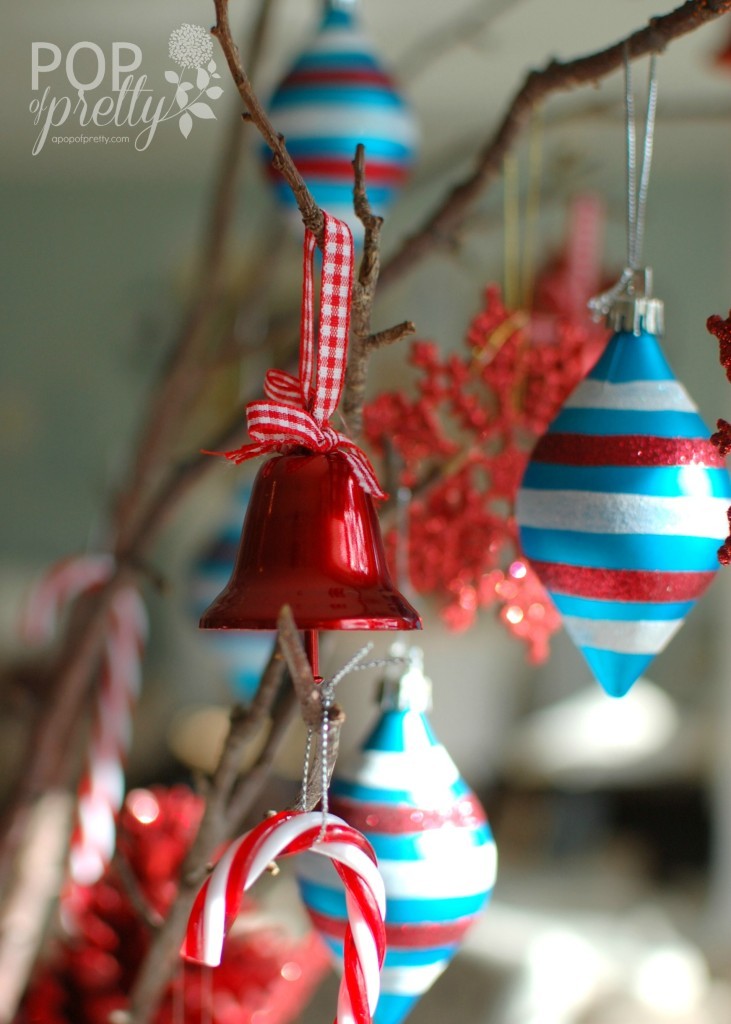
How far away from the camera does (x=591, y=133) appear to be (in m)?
2.27

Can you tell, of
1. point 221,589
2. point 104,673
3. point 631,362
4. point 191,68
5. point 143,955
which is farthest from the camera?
point 104,673

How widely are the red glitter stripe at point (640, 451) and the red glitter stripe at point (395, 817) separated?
0.19m

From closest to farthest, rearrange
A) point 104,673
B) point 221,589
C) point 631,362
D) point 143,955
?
point 631,362, point 143,955, point 221,589, point 104,673

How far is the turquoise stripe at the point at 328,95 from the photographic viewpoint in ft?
Answer: 2.68

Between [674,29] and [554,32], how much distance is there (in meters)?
1.30

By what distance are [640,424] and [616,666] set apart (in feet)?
0.39

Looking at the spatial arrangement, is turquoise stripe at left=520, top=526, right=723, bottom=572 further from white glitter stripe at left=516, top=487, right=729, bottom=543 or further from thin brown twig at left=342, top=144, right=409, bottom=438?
thin brown twig at left=342, top=144, right=409, bottom=438

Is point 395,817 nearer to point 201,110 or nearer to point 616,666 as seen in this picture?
point 616,666

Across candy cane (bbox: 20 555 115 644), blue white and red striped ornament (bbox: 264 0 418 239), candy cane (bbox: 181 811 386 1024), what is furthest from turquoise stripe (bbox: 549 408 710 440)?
candy cane (bbox: 20 555 115 644)

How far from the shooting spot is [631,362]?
512 mm

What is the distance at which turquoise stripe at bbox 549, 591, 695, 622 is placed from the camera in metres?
0.49

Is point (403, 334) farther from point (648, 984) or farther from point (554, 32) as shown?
point (648, 984)

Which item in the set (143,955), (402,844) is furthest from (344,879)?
(143,955)

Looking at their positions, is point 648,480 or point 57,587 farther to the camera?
point 57,587
